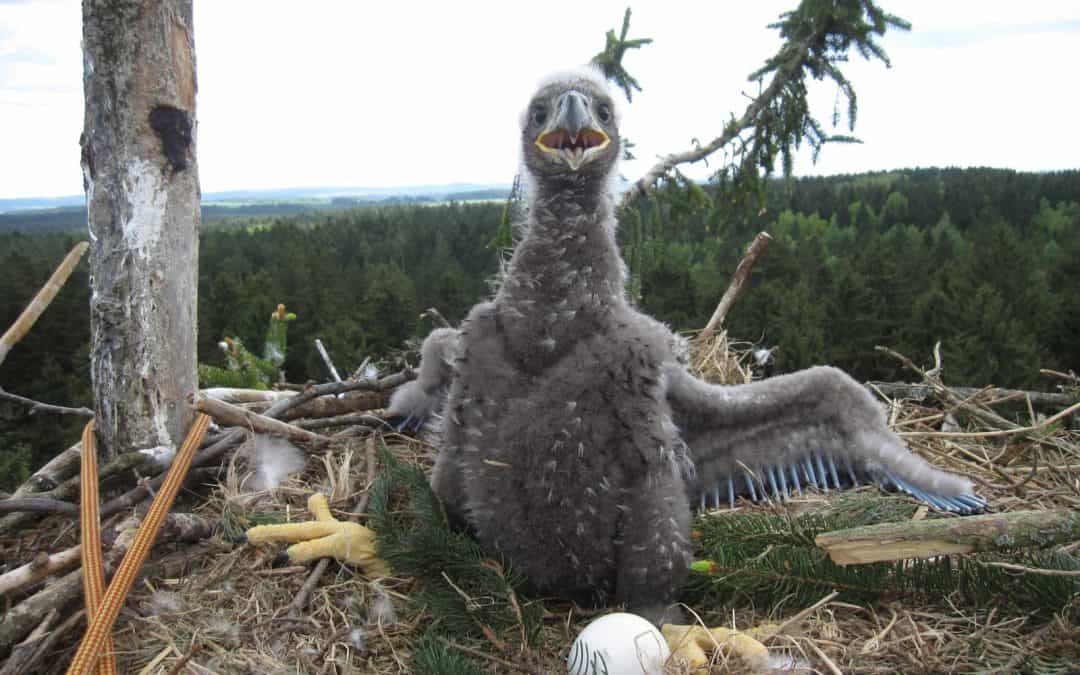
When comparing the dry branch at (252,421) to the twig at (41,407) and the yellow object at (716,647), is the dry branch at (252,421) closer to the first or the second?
the twig at (41,407)

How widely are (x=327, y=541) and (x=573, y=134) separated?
1506mm

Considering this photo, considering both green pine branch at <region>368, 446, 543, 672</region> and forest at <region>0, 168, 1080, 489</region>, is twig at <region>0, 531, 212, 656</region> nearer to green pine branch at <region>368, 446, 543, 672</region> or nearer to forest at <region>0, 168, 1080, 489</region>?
green pine branch at <region>368, 446, 543, 672</region>

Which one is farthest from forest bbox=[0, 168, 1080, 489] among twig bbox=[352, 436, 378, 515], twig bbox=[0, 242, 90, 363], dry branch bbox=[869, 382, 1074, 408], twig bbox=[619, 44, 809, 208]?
twig bbox=[0, 242, 90, 363]

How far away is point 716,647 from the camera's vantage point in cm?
203

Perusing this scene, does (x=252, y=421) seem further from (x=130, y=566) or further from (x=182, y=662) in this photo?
(x=182, y=662)

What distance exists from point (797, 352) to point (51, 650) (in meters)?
19.9

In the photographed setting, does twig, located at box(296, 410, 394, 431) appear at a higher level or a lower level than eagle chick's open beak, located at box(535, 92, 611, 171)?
lower

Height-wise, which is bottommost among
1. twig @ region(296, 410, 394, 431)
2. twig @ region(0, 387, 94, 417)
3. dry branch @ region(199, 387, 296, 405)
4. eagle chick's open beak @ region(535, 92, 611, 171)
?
twig @ region(296, 410, 394, 431)

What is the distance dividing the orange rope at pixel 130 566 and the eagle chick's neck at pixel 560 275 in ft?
3.83

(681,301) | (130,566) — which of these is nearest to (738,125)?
(130,566)

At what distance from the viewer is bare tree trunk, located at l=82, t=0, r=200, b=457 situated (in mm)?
2475

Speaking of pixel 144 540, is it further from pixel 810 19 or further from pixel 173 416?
pixel 810 19

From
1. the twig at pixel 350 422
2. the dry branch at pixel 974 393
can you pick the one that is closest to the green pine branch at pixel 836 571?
the dry branch at pixel 974 393

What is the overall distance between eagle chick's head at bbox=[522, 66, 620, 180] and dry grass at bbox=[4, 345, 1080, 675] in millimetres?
1387
